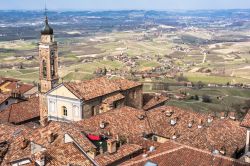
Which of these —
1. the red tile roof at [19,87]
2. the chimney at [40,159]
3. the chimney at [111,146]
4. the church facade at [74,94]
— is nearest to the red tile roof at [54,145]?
the chimney at [40,159]

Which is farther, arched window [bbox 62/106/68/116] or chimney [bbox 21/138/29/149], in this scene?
arched window [bbox 62/106/68/116]

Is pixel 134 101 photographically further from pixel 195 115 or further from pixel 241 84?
pixel 241 84

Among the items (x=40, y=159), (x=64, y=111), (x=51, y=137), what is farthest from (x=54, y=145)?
(x=64, y=111)

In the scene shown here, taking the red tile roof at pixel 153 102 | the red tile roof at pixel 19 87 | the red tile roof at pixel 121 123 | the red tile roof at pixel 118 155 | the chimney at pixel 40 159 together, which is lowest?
the red tile roof at pixel 19 87

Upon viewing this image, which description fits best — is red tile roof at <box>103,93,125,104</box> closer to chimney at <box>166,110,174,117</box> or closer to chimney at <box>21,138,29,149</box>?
chimney at <box>166,110,174,117</box>

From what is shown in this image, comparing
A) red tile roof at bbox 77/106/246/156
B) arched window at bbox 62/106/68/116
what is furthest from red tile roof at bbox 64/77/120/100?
red tile roof at bbox 77/106/246/156

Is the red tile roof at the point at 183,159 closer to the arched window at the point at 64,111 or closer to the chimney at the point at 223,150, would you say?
the chimney at the point at 223,150

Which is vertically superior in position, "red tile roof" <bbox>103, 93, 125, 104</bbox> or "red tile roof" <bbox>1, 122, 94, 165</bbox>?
"red tile roof" <bbox>1, 122, 94, 165</bbox>

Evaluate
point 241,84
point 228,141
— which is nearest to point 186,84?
point 241,84

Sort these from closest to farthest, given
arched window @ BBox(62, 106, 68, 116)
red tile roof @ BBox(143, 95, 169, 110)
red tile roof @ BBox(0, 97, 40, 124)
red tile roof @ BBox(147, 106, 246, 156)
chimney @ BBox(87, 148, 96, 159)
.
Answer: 1. chimney @ BBox(87, 148, 96, 159)
2. red tile roof @ BBox(147, 106, 246, 156)
3. arched window @ BBox(62, 106, 68, 116)
4. red tile roof @ BBox(0, 97, 40, 124)
5. red tile roof @ BBox(143, 95, 169, 110)
